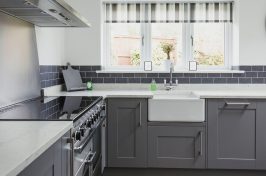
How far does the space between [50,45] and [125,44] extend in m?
1.11

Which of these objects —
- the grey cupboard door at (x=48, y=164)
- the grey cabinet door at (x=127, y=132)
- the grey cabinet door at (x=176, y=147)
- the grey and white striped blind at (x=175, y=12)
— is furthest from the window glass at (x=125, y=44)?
the grey cupboard door at (x=48, y=164)

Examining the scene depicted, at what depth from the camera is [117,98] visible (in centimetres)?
374

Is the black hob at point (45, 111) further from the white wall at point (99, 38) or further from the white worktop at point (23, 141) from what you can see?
the white wall at point (99, 38)

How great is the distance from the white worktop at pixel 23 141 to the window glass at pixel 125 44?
2.77 meters

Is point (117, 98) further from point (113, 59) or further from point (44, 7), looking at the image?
point (44, 7)

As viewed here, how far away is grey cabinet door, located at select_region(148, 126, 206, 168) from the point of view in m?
3.73

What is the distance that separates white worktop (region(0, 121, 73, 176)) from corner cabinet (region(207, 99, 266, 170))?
7.10 ft

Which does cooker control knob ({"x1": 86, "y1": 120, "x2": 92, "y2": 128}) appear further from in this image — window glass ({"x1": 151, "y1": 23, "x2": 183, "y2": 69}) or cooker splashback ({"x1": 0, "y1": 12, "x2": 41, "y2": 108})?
window glass ({"x1": 151, "y1": 23, "x2": 183, "y2": 69})

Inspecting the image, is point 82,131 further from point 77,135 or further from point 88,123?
point 88,123

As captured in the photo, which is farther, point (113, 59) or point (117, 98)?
point (113, 59)

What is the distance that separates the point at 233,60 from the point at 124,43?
136 cm

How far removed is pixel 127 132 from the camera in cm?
378

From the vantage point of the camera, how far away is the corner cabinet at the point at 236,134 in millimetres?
3668

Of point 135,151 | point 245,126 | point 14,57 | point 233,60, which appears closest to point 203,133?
point 245,126
